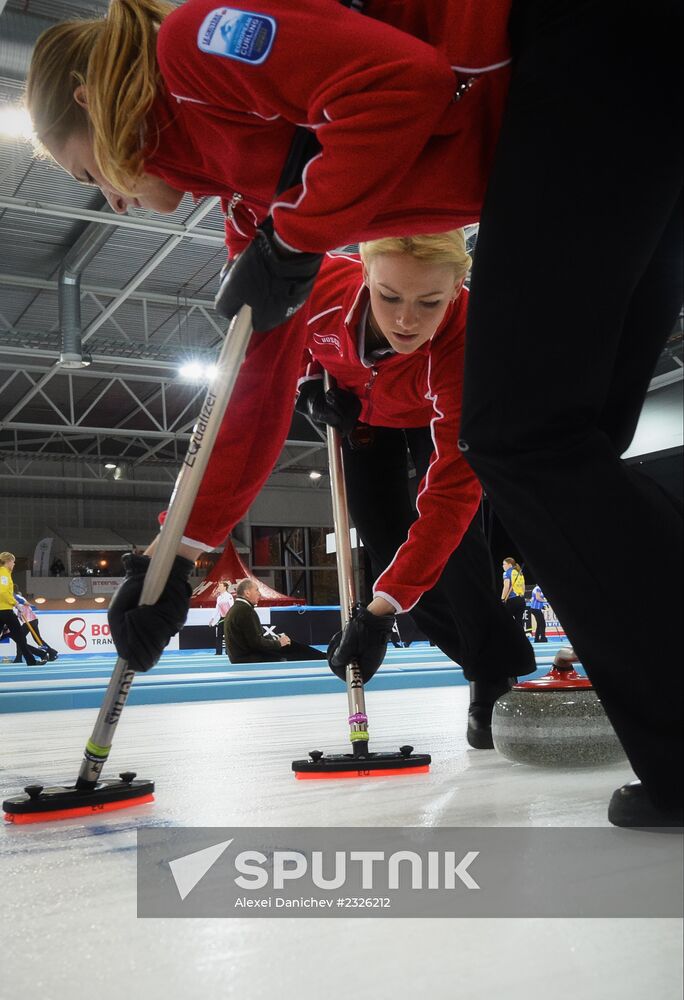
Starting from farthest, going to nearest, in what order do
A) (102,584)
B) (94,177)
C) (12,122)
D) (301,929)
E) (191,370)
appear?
(102,584) → (191,370) → (12,122) → (94,177) → (301,929)

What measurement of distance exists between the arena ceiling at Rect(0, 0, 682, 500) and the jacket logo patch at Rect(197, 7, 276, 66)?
18.6ft

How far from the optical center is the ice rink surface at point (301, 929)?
580 mm

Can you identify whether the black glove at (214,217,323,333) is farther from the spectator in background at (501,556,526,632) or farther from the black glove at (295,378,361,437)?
the spectator in background at (501,556,526,632)

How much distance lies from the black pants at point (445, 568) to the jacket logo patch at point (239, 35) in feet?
3.82

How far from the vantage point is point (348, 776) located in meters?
1.62

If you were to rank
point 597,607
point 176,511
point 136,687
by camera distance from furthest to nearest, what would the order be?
point 136,687, point 176,511, point 597,607

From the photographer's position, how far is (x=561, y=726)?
1.49m

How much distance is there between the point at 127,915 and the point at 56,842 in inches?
16.5

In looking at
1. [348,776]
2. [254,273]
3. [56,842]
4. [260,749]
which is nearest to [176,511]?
[254,273]

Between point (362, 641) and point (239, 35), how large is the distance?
109 centimetres

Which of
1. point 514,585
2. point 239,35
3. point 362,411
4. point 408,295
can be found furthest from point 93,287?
point 239,35

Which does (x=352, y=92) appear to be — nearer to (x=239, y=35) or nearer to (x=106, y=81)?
(x=239, y=35)

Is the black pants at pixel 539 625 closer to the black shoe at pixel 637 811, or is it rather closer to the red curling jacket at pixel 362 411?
the red curling jacket at pixel 362 411

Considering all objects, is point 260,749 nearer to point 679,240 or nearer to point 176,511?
point 176,511
